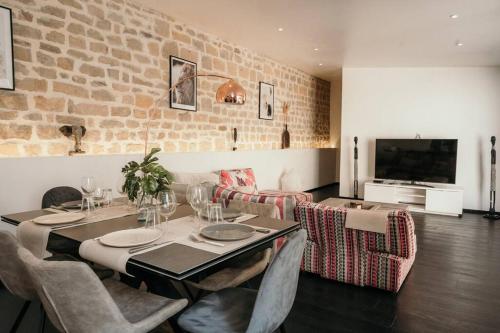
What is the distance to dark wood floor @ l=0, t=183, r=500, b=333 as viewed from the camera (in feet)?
7.82

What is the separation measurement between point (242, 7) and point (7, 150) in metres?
2.94

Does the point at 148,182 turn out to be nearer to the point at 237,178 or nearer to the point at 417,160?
the point at 237,178

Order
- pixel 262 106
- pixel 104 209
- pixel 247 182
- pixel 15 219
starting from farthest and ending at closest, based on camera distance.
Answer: pixel 262 106 < pixel 247 182 < pixel 104 209 < pixel 15 219

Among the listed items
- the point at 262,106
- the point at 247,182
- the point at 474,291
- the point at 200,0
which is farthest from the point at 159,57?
the point at 474,291

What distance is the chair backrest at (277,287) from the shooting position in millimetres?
1359

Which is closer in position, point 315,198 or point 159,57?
point 159,57

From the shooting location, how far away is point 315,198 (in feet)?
24.3

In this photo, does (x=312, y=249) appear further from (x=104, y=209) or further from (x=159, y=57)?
(x=159, y=57)

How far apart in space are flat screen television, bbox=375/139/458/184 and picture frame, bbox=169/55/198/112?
12.6 ft

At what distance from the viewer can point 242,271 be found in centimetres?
210

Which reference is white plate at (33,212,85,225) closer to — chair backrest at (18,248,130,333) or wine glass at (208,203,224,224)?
chair backrest at (18,248,130,333)

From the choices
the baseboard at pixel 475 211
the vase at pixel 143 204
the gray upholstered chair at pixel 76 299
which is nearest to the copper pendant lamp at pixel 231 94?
the vase at pixel 143 204

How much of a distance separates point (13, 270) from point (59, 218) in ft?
1.28

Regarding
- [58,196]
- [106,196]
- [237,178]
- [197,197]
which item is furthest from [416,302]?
[58,196]
